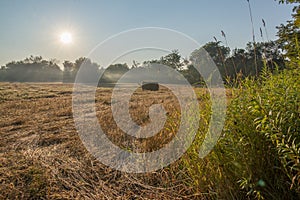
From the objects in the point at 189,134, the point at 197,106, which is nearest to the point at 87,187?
the point at 189,134

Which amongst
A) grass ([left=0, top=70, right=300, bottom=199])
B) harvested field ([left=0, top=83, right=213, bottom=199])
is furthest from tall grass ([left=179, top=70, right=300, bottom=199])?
harvested field ([left=0, top=83, right=213, bottom=199])

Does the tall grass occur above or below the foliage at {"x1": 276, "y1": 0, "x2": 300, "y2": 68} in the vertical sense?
below

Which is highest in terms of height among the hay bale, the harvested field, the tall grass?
the hay bale

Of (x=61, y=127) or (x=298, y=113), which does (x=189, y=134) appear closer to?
(x=298, y=113)

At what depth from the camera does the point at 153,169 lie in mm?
2471

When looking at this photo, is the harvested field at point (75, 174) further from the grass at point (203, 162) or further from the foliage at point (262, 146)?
the foliage at point (262, 146)

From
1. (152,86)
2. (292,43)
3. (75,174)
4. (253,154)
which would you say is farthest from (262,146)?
(152,86)

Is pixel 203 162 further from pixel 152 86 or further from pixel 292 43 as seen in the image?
pixel 152 86

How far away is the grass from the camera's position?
4.61 ft

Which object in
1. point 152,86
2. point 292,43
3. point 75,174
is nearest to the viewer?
point 75,174

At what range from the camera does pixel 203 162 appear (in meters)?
1.76

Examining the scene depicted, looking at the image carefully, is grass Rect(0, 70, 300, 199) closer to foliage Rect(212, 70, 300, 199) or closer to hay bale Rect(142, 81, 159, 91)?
foliage Rect(212, 70, 300, 199)

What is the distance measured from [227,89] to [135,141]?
1785 millimetres

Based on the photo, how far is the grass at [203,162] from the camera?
1.40 metres
